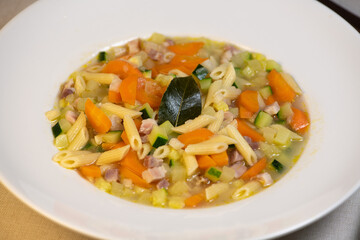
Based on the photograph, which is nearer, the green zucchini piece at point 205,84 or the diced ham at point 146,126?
the diced ham at point 146,126

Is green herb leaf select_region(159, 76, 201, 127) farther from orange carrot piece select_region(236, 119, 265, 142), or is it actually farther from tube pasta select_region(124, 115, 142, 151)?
orange carrot piece select_region(236, 119, 265, 142)

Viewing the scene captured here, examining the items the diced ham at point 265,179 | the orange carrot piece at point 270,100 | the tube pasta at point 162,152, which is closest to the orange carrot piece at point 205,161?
the tube pasta at point 162,152

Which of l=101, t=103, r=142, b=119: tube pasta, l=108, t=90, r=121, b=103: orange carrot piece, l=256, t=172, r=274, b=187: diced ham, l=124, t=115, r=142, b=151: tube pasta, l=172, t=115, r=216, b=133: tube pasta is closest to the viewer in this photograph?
l=256, t=172, r=274, b=187: diced ham

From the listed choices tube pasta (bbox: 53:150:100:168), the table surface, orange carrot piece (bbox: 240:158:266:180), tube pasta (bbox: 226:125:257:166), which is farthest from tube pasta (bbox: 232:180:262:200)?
tube pasta (bbox: 53:150:100:168)

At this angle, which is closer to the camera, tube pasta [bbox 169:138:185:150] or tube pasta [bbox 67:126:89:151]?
tube pasta [bbox 169:138:185:150]

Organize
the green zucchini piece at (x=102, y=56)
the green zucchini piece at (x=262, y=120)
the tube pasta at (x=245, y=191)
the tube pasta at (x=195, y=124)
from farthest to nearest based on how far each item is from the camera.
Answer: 1. the green zucchini piece at (x=102, y=56)
2. the green zucchini piece at (x=262, y=120)
3. the tube pasta at (x=195, y=124)
4. the tube pasta at (x=245, y=191)

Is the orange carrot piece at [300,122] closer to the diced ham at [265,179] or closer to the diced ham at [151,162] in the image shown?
the diced ham at [265,179]

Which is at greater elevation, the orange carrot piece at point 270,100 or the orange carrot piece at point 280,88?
the orange carrot piece at point 280,88
